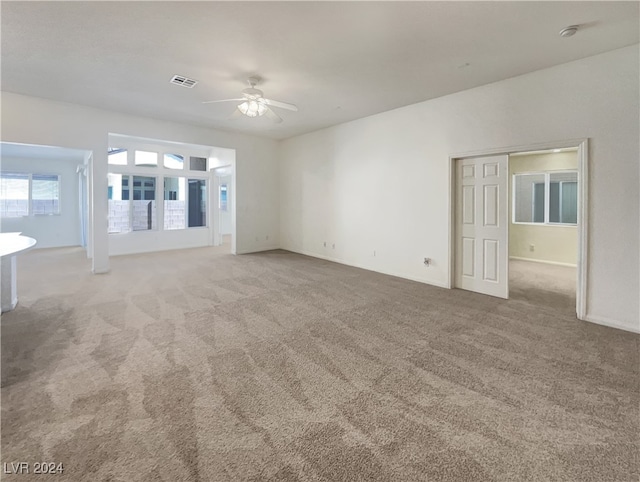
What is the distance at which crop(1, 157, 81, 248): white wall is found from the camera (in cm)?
828

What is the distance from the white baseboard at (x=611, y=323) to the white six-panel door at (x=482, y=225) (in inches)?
38.8

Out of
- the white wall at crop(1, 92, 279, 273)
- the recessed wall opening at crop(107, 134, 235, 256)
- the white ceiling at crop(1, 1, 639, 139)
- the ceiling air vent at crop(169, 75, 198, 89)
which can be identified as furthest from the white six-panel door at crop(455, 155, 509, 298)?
the recessed wall opening at crop(107, 134, 235, 256)

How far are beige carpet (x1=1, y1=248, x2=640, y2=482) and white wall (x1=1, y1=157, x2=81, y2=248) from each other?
6.37 meters

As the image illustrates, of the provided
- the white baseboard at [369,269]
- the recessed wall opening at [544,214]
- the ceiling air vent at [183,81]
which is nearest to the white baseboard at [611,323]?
the white baseboard at [369,269]

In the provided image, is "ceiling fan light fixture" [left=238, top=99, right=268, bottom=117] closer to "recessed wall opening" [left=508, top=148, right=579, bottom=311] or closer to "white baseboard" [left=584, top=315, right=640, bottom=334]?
"white baseboard" [left=584, top=315, right=640, bottom=334]

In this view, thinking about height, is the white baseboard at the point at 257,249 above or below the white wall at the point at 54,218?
below

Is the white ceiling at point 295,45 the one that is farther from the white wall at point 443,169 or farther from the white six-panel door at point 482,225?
the white six-panel door at point 482,225

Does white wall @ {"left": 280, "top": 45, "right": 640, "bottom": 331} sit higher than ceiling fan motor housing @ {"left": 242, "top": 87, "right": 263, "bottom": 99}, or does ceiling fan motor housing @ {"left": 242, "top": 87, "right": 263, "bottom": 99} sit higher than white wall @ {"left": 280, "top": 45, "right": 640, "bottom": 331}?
ceiling fan motor housing @ {"left": 242, "top": 87, "right": 263, "bottom": 99}

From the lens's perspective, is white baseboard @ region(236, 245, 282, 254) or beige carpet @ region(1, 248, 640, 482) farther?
white baseboard @ region(236, 245, 282, 254)

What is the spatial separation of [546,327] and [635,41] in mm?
3135

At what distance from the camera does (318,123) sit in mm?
6598

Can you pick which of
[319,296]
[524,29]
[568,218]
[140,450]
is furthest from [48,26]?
[568,218]

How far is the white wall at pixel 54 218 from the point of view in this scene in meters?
8.28

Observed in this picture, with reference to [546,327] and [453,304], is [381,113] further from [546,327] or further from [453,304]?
[546,327]
